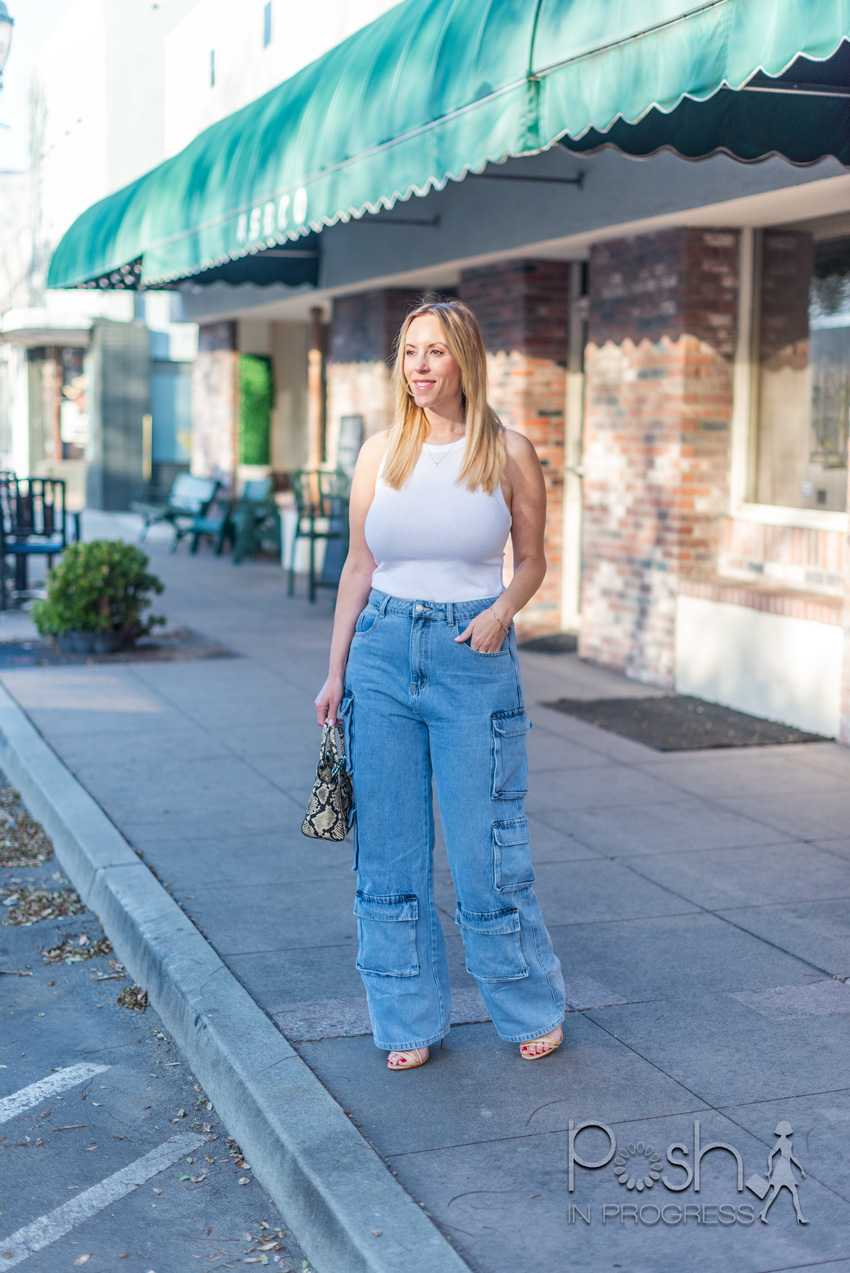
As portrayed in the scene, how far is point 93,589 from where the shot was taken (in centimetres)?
1031

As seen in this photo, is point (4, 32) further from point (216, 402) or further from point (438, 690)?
point (216, 402)

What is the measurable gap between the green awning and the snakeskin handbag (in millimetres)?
2680

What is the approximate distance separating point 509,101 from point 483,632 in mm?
3414

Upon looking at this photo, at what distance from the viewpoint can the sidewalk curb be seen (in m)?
3.01

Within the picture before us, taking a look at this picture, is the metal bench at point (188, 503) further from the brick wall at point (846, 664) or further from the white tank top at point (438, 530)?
the white tank top at point (438, 530)

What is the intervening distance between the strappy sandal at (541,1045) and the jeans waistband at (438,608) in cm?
115

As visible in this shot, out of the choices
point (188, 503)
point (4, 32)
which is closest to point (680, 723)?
point (4, 32)

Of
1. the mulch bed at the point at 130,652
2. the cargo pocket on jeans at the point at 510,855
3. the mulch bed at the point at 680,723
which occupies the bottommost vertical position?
the mulch bed at the point at 680,723

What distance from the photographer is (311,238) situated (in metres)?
14.7

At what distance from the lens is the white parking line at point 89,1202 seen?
3223 millimetres

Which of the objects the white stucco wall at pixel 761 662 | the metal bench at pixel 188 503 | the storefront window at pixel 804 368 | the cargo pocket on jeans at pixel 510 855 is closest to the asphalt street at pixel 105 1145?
the cargo pocket on jeans at pixel 510 855

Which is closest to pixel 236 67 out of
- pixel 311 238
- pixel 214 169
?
pixel 311 238

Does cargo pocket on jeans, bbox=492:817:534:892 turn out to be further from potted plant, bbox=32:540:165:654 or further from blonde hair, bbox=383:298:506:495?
Result: potted plant, bbox=32:540:165:654

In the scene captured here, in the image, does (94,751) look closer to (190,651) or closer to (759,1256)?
(190,651)
